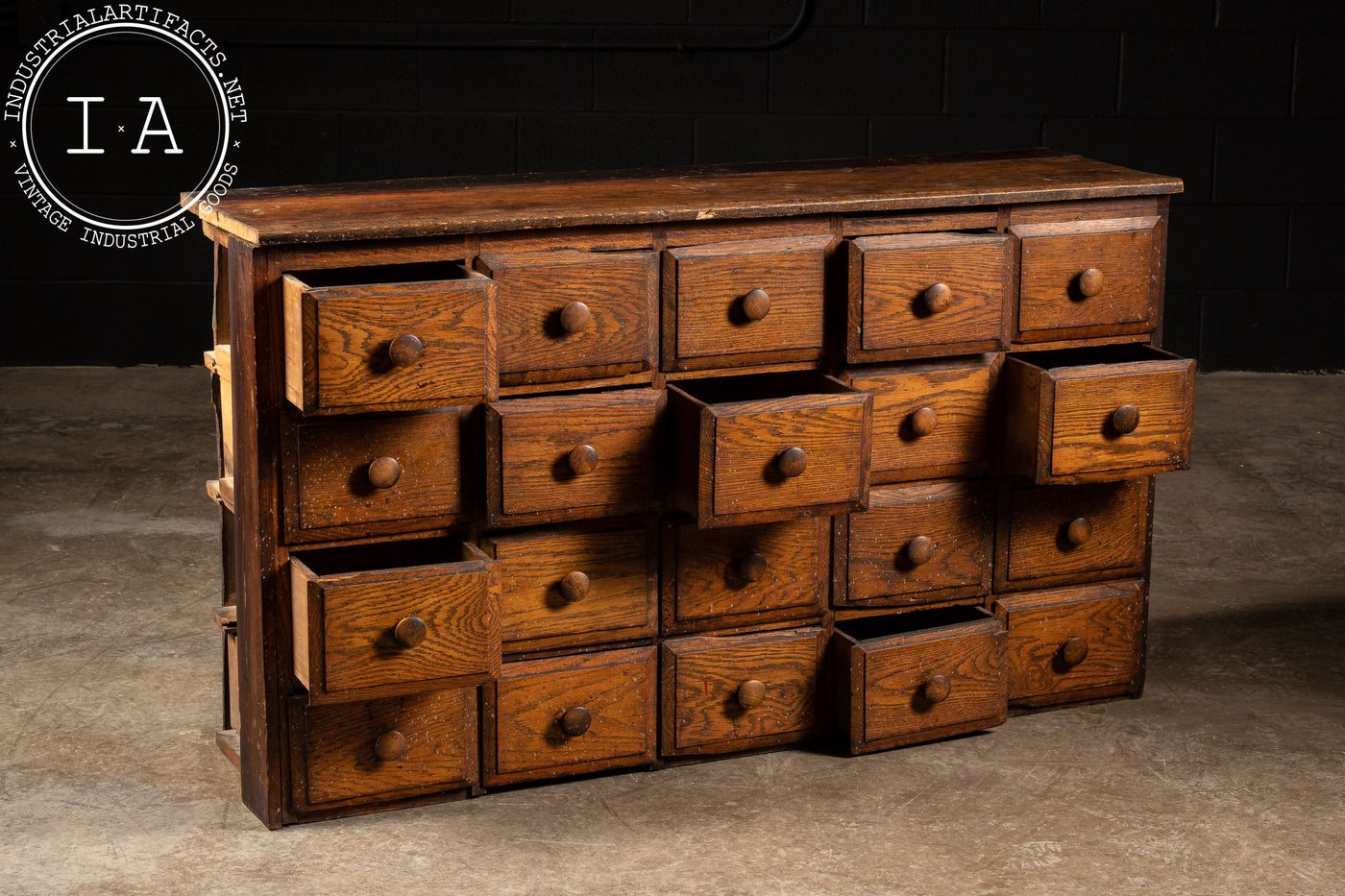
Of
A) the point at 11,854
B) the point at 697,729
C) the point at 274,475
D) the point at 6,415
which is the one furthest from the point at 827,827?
the point at 6,415

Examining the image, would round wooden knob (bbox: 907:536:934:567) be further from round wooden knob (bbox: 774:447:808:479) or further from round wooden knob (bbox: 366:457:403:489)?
round wooden knob (bbox: 366:457:403:489)

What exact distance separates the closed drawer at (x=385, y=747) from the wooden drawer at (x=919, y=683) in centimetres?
61

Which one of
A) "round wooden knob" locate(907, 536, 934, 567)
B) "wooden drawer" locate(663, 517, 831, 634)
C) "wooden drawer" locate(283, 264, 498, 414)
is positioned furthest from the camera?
"round wooden knob" locate(907, 536, 934, 567)

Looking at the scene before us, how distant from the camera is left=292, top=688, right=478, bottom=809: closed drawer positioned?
107 inches

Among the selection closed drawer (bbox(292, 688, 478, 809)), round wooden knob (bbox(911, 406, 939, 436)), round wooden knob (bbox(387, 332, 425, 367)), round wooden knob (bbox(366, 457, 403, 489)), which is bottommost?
closed drawer (bbox(292, 688, 478, 809))

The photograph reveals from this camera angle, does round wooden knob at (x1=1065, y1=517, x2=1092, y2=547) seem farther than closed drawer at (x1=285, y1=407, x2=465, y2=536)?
Yes

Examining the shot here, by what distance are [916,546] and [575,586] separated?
576 mm

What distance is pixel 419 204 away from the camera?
2.75 meters

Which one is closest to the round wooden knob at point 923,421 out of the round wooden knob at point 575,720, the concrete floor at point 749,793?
the concrete floor at point 749,793

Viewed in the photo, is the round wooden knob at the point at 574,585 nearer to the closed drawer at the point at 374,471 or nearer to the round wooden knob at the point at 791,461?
the closed drawer at the point at 374,471

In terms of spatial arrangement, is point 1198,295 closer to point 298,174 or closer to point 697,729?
point 298,174

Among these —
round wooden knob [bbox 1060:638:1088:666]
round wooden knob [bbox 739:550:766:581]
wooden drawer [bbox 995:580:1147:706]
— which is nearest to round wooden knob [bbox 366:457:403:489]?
round wooden knob [bbox 739:550:766:581]

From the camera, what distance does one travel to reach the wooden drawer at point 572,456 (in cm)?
268

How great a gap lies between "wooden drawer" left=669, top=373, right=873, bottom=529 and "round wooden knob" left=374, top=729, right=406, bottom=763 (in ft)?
1.76
